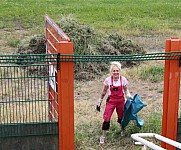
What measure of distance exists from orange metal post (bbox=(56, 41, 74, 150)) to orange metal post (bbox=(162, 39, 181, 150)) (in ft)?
3.85

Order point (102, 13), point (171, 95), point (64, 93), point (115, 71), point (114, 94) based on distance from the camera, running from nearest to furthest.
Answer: point (64, 93), point (171, 95), point (115, 71), point (114, 94), point (102, 13)

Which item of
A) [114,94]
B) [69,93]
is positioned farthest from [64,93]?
[114,94]

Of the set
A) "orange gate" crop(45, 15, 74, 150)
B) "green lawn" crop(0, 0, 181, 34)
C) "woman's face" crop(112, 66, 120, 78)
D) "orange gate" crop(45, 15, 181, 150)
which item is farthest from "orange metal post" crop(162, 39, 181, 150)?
"green lawn" crop(0, 0, 181, 34)

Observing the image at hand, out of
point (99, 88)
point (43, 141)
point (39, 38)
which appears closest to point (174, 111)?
point (43, 141)

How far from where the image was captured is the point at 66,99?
244 inches

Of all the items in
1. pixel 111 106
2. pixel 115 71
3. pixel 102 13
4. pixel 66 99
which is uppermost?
Result: pixel 102 13

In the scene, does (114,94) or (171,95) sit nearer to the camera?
(171,95)

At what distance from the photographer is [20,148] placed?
649 cm

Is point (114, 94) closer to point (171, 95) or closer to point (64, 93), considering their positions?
point (171, 95)

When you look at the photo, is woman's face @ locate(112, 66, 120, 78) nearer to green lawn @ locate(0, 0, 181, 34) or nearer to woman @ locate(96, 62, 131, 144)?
woman @ locate(96, 62, 131, 144)

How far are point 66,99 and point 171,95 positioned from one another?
1.30 m

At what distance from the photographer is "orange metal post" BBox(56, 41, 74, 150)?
6.05m

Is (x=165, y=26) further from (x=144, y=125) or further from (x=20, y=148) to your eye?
(x=20, y=148)

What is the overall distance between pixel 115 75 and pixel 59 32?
1.06m
